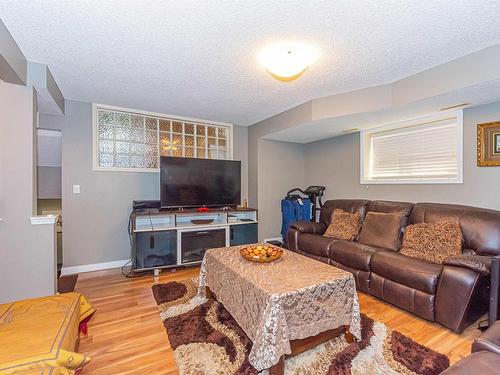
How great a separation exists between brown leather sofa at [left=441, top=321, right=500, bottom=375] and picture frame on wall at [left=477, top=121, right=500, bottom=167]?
2166 mm

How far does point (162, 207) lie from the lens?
140 inches

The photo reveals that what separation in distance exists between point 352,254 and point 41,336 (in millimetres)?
2664

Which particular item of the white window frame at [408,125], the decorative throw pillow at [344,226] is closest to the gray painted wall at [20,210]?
the decorative throw pillow at [344,226]

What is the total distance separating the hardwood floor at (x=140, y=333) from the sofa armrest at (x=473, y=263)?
53 cm

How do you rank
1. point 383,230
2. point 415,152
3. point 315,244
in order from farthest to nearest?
point 415,152, point 315,244, point 383,230

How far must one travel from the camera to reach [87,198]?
135 inches

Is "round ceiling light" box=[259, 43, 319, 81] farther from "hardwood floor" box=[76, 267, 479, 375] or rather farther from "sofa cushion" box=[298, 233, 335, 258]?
"hardwood floor" box=[76, 267, 479, 375]

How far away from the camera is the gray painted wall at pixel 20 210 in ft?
7.19

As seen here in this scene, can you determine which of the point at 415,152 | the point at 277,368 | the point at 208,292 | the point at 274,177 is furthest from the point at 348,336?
the point at 274,177

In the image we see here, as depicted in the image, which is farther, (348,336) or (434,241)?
(434,241)

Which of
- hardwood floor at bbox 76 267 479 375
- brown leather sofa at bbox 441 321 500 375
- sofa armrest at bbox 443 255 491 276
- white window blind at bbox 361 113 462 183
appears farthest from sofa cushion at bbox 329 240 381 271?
brown leather sofa at bbox 441 321 500 375

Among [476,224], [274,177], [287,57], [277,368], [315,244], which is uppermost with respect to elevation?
[287,57]

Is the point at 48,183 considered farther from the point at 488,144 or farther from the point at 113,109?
the point at 488,144

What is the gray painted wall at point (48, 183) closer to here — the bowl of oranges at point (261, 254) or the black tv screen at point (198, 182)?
the black tv screen at point (198, 182)
